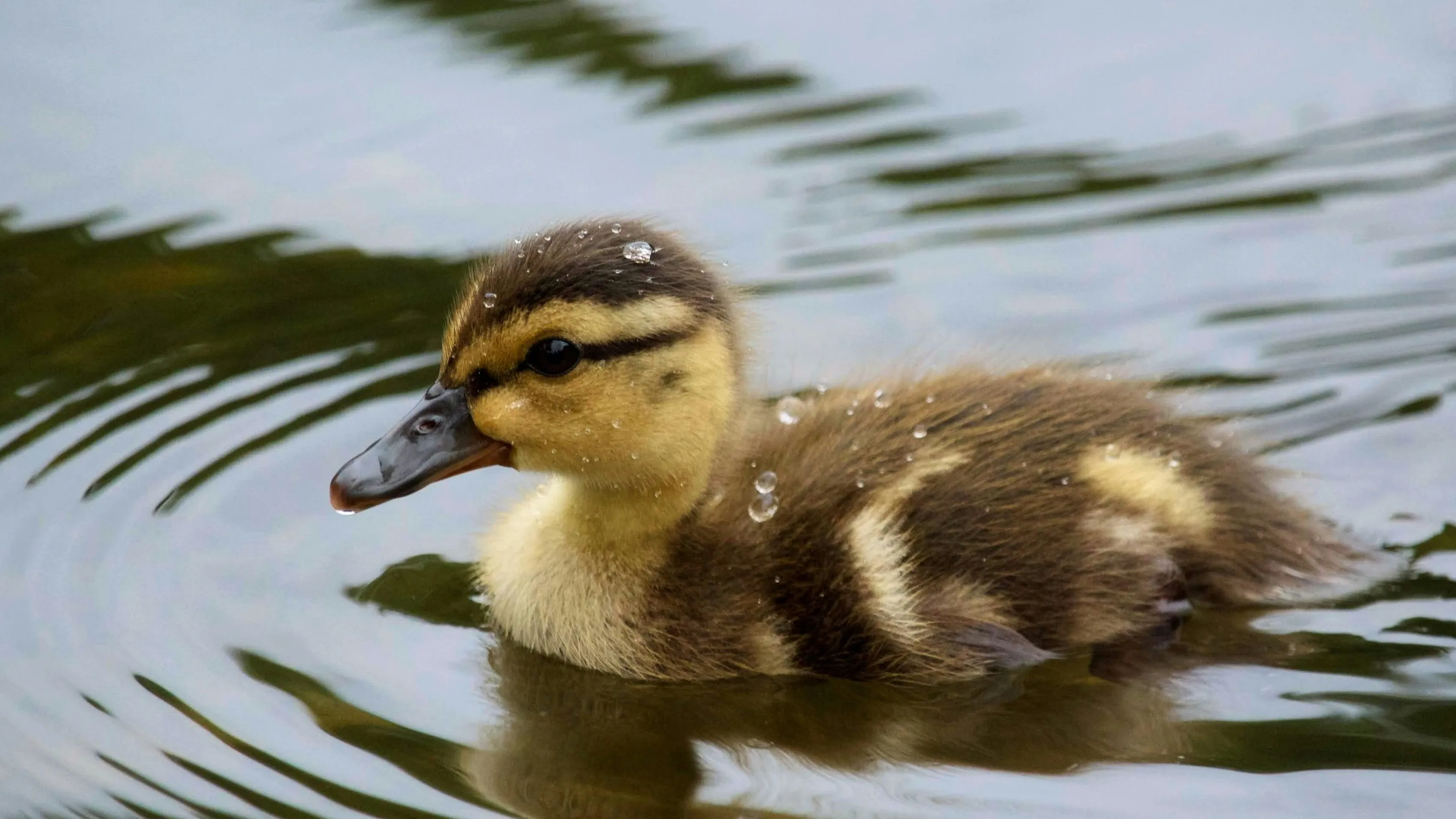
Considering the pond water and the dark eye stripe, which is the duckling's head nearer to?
the dark eye stripe

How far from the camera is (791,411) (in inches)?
186

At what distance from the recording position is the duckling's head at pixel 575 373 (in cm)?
418

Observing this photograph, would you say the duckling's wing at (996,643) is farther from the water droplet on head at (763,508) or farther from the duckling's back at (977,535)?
the water droplet on head at (763,508)

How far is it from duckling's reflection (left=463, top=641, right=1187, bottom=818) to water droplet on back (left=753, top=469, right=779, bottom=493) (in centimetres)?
36

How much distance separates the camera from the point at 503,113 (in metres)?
6.61

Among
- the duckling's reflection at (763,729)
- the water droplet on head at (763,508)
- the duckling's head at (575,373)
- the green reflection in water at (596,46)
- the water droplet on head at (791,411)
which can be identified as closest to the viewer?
the duckling's reflection at (763,729)

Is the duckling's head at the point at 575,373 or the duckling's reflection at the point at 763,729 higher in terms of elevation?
the duckling's head at the point at 575,373

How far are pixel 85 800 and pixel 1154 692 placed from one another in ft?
6.09

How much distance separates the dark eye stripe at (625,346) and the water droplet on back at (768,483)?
0.37 meters

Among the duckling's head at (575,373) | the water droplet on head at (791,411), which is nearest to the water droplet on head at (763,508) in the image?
the duckling's head at (575,373)

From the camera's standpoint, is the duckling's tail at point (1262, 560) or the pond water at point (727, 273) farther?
the duckling's tail at point (1262, 560)

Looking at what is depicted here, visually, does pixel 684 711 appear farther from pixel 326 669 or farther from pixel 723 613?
pixel 326 669

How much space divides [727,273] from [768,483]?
1.38ft

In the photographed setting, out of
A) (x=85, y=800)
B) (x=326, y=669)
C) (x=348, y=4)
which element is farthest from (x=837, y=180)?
(x=85, y=800)
